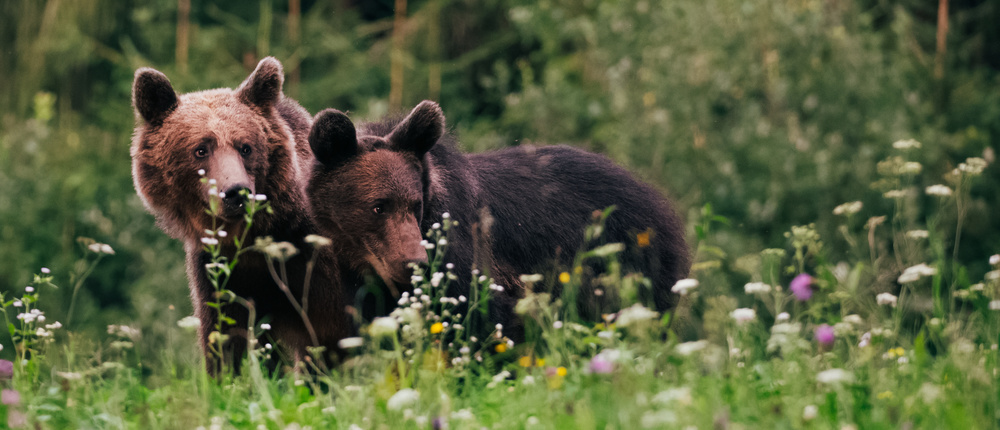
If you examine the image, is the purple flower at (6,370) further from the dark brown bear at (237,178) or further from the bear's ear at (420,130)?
the bear's ear at (420,130)

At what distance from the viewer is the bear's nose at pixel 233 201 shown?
4.67 m

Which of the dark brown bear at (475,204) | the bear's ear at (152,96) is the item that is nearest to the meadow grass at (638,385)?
the dark brown bear at (475,204)

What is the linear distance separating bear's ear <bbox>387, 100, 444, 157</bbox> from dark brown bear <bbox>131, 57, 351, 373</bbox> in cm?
51

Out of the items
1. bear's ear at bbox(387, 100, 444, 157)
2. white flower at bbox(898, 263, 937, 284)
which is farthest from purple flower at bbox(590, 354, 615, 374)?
bear's ear at bbox(387, 100, 444, 157)

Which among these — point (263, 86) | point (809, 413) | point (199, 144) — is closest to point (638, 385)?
point (809, 413)

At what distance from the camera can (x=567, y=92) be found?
13.0 metres

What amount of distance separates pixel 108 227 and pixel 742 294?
9.25 meters

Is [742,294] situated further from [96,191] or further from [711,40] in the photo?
[96,191]

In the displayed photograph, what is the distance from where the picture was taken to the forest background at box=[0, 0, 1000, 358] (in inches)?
462

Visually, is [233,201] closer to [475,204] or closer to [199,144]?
[199,144]

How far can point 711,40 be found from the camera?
1184 centimetres

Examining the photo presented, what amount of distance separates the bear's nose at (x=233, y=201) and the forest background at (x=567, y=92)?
222 inches

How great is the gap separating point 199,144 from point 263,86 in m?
0.55

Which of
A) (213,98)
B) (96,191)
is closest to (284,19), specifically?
(96,191)
